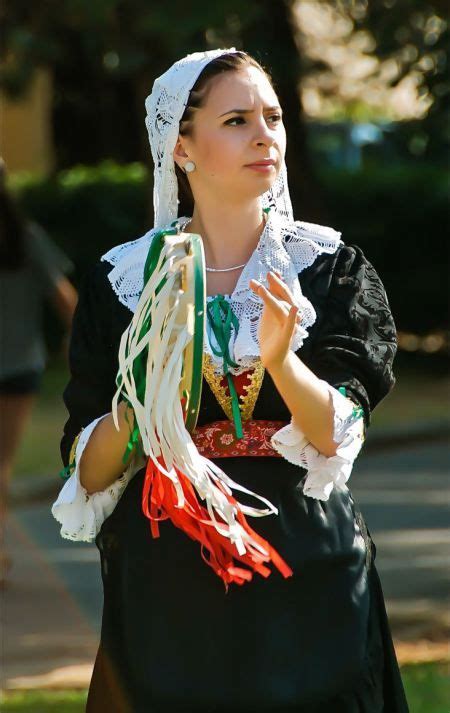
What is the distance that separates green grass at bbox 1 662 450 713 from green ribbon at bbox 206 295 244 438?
7.46ft

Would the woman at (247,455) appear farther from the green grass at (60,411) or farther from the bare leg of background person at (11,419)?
the green grass at (60,411)

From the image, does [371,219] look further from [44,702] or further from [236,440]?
[236,440]

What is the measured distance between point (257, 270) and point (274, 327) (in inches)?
14.2

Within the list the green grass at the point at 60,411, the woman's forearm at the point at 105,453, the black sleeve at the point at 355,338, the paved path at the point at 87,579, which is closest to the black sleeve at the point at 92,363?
the woman's forearm at the point at 105,453

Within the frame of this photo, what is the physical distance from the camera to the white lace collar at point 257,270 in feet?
9.73

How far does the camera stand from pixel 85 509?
10.1ft

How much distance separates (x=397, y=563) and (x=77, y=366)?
4603 mm

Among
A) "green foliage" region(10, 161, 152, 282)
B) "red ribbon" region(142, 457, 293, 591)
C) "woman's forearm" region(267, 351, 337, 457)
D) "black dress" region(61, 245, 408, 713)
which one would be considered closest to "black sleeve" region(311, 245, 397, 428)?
"black dress" region(61, 245, 408, 713)

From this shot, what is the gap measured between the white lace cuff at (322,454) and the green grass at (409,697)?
2205 mm

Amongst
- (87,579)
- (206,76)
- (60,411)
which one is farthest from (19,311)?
Answer: (60,411)

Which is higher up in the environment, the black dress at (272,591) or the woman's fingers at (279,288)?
the woman's fingers at (279,288)

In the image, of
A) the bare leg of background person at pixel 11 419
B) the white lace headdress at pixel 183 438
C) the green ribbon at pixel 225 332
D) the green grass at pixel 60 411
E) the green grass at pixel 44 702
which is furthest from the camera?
the green grass at pixel 60 411

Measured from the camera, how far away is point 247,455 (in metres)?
2.97

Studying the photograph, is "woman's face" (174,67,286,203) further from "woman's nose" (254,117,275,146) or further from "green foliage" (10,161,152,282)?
"green foliage" (10,161,152,282)
